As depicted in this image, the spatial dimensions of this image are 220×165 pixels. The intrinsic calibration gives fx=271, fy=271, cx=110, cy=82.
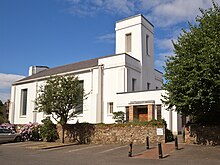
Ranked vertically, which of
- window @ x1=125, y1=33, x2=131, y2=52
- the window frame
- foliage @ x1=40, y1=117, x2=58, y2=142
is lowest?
foliage @ x1=40, y1=117, x2=58, y2=142

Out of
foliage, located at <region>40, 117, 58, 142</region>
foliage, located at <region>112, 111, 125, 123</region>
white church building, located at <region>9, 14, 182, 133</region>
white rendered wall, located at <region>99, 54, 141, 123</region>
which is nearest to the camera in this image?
foliage, located at <region>40, 117, 58, 142</region>

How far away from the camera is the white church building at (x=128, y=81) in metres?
25.8

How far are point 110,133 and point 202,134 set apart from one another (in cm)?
709

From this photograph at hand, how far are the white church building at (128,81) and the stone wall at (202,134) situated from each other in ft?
18.1

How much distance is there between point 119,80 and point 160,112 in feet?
18.6

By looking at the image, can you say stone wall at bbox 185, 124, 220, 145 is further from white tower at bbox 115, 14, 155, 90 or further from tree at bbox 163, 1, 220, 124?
white tower at bbox 115, 14, 155, 90

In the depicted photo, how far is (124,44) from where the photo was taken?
104 ft

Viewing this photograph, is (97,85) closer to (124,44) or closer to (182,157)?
(124,44)

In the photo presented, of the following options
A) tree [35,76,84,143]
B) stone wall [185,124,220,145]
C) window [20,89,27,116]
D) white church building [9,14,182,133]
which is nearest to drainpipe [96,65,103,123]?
white church building [9,14,182,133]

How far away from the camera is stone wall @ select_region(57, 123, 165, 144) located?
20.5 m

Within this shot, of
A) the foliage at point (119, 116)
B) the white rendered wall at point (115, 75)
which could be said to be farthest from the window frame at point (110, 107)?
the foliage at point (119, 116)

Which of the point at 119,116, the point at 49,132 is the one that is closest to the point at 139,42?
the point at 119,116

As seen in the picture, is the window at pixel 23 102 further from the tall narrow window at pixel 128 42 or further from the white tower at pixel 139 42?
the tall narrow window at pixel 128 42

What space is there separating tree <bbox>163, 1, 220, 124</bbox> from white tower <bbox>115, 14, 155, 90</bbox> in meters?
12.7
